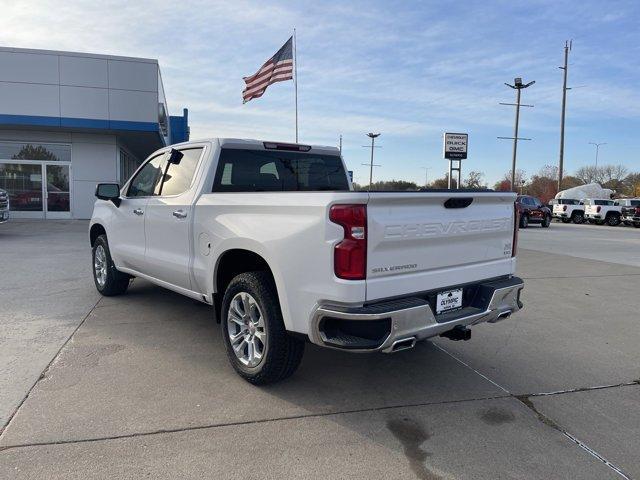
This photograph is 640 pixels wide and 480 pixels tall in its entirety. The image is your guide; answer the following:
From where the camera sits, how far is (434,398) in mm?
3807

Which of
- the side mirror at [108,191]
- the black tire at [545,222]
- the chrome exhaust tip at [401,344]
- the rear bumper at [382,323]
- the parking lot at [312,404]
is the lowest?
the parking lot at [312,404]

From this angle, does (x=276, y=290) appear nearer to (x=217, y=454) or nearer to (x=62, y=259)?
(x=217, y=454)

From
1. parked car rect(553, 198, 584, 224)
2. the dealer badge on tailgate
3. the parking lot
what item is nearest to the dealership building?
the parking lot

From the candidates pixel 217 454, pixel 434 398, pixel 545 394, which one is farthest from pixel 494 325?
pixel 217 454

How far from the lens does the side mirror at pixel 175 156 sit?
5.13 meters

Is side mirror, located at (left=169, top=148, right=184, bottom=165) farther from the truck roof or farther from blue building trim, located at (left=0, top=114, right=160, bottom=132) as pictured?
blue building trim, located at (left=0, top=114, right=160, bottom=132)

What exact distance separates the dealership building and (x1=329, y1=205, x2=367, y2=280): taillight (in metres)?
17.8

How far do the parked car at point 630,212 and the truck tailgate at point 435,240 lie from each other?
99.7ft

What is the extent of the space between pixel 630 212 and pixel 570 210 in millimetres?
4347

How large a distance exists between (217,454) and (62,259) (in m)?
8.34

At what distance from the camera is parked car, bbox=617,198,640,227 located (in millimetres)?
29641

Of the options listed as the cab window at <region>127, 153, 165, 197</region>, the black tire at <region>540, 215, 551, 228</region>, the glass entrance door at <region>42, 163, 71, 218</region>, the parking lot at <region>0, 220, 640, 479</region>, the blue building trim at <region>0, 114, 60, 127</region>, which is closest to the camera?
the parking lot at <region>0, 220, 640, 479</region>

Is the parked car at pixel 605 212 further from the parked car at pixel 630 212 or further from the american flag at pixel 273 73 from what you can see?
the american flag at pixel 273 73

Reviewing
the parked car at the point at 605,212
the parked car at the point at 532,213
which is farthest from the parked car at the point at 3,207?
the parked car at the point at 605,212
